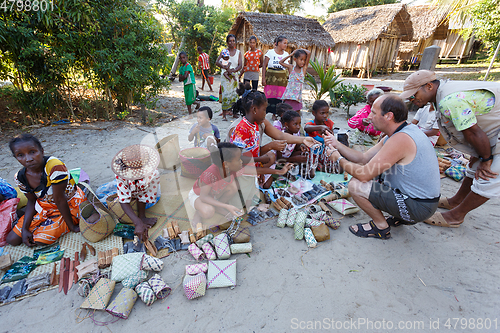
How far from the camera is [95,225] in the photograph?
226 centimetres

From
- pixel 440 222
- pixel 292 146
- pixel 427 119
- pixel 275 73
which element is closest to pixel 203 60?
pixel 275 73

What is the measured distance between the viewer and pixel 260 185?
3385mm

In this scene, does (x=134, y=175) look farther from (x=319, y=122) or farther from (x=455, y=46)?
(x=455, y=46)

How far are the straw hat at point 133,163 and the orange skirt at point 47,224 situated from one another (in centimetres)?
70

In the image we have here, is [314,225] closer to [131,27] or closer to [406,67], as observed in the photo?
[131,27]

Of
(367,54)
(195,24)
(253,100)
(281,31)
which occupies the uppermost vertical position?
(195,24)

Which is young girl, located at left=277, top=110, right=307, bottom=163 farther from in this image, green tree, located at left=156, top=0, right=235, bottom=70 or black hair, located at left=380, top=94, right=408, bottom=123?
green tree, located at left=156, top=0, right=235, bottom=70

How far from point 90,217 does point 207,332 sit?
1.62 metres

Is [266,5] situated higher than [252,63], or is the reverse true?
[266,5]

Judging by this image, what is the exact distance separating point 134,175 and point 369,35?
14.9 metres

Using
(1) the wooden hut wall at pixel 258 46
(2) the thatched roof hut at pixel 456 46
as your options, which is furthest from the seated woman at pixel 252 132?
(2) the thatched roof hut at pixel 456 46

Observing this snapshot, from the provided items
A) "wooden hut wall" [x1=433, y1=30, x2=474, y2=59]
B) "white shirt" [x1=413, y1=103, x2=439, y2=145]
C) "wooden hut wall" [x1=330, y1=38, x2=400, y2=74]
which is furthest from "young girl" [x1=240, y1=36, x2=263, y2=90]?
"wooden hut wall" [x1=433, y1=30, x2=474, y2=59]

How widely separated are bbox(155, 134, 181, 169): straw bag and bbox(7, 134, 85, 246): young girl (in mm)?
1407

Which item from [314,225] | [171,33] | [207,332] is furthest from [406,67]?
[207,332]
